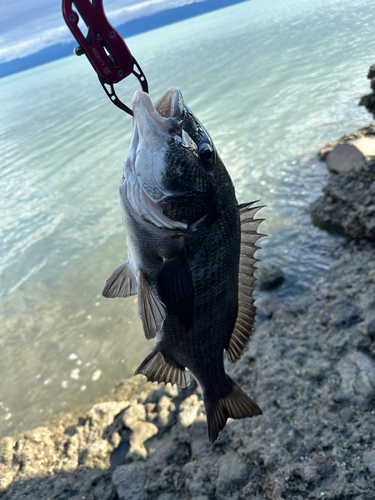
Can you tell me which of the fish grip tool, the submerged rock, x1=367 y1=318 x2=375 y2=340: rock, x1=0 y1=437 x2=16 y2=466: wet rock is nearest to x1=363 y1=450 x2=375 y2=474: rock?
the submerged rock

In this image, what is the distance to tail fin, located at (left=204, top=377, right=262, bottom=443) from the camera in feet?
8.51

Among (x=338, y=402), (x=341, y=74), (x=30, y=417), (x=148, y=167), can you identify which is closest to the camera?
(x=148, y=167)

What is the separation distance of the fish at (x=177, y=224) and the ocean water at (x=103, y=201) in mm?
3900

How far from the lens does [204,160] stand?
6.58ft

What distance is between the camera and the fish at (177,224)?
1.91m

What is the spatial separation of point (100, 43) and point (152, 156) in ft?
1.83

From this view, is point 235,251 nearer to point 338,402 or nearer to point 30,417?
point 338,402

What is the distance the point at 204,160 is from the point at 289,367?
284 centimetres

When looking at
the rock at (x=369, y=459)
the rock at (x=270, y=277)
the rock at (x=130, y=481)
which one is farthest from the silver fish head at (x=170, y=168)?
the rock at (x=270, y=277)

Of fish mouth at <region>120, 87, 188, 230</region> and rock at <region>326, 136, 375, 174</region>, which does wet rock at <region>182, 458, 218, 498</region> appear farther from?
rock at <region>326, 136, 375, 174</region>

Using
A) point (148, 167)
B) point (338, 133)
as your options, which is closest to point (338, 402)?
point (148, 167)

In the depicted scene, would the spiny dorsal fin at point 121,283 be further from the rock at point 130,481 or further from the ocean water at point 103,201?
the ocean water at point 103,201

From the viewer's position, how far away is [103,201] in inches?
460

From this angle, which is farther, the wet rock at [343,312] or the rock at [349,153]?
the rock at [349,153]
